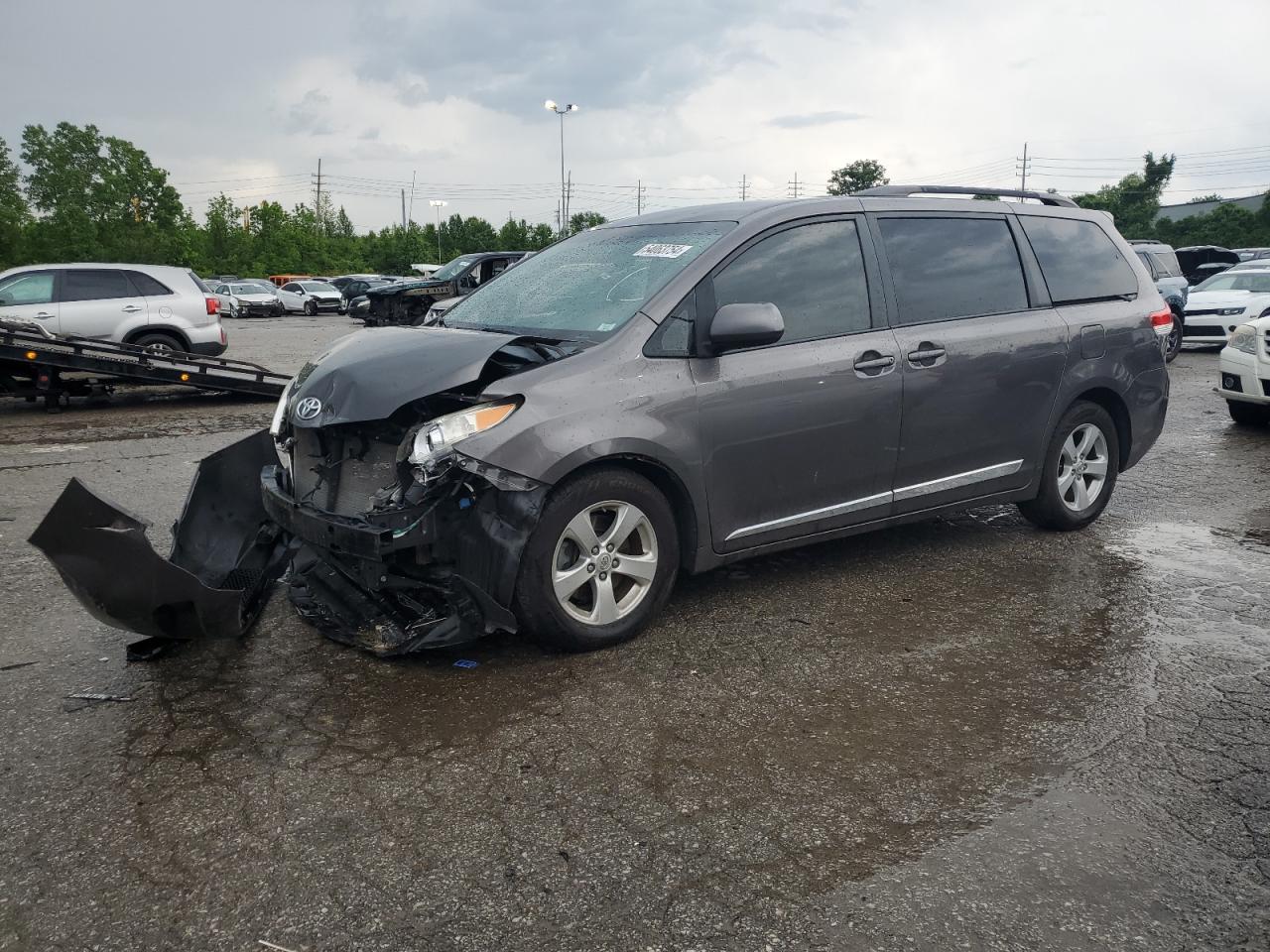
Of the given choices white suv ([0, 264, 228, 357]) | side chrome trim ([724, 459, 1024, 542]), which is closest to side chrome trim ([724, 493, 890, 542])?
side chrome trim ([724, 459, 1024, 542])

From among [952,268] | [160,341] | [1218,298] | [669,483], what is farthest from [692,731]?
[1218,298]

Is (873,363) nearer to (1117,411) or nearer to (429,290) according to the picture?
(1117,411)

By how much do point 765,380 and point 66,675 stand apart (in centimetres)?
307

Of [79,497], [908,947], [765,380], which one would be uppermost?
[765,380]

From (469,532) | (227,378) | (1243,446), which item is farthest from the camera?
(227,378)

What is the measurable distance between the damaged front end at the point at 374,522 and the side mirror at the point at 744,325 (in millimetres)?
638

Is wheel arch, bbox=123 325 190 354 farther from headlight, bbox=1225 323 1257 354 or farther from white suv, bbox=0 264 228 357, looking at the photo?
headlight, bbox=1225 323 1257 354

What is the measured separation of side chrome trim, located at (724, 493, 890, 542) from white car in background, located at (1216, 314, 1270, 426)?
21.9 ft

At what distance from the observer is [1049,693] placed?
3.90 meters

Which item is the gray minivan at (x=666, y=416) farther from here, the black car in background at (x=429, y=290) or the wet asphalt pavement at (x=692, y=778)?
the black car in background at (x=429, y=290)

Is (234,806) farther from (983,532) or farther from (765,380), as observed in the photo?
(983,532)

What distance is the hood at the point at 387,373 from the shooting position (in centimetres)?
397

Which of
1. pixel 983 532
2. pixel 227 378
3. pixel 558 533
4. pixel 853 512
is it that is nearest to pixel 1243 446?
pixel 983 532

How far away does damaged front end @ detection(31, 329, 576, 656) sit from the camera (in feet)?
11.6
